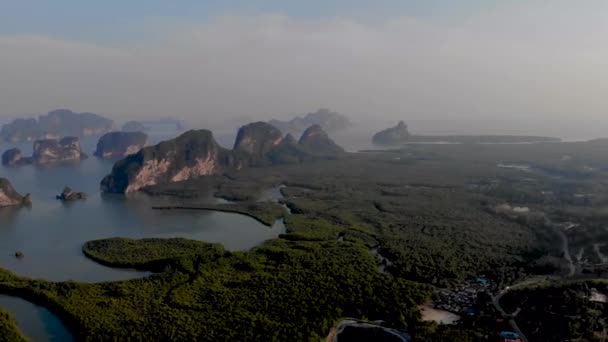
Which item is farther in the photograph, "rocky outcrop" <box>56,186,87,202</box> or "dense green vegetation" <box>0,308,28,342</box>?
"rocky outcrop" <box>56,186,87,202</box>

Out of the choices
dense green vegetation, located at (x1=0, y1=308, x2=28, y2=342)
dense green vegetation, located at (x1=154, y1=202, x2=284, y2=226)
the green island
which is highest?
dense green vegetation, located at (x1=154, y1=202, x2=284, y2=226)

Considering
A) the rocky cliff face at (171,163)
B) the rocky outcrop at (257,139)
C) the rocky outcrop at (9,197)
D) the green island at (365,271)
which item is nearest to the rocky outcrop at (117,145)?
the rocky outcrop at (257,139)

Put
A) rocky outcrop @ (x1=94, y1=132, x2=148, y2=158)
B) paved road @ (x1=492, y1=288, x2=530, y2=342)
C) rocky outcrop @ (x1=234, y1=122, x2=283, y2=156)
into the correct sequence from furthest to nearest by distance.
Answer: rocky outcrop @ (x1=94, y1=132, x2=148, y2=158), rocky outcrop @ (x1=234, y1=122, x2=283, y2=156), paved road @ (x1=492, y1=288, x2=530, y2=342)

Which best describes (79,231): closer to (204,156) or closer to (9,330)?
(9,330)

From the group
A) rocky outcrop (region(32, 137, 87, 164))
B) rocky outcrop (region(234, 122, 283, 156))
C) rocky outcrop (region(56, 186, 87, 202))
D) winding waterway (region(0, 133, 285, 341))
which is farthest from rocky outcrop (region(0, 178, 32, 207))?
rocky outcrop (region(32, 137, 87, 164))

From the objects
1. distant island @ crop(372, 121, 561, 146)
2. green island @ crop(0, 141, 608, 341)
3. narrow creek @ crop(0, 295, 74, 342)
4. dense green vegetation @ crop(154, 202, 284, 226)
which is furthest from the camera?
distant island @ crop(372, 121, 561, 146)

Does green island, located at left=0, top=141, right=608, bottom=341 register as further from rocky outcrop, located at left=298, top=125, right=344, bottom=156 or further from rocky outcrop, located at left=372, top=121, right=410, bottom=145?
rocky outcrop, located at left=372, top=121, right=410, bottom=145

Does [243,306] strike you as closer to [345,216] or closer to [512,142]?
[345,216]

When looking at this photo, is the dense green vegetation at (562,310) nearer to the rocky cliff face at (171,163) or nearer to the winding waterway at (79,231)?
the winding waterway at (79,231)

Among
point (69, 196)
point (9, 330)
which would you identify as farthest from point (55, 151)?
point (9, 330)
